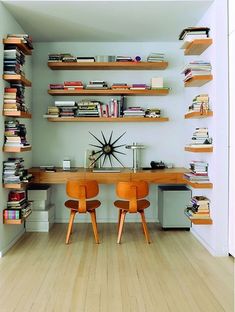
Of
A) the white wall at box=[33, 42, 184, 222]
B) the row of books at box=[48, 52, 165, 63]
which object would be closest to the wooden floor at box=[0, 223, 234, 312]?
the white wall at box=[33, 42, 184, 222]

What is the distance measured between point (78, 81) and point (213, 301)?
139 inches

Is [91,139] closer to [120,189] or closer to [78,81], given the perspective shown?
[78,81]

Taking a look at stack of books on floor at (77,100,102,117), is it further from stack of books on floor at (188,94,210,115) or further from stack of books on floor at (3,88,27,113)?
stack of books on floor at (188,94,210,115)

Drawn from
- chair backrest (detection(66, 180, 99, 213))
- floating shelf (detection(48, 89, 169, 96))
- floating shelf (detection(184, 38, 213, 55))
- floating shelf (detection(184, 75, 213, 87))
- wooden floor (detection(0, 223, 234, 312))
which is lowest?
wooden floor (detection(0, 223, 234, 312))

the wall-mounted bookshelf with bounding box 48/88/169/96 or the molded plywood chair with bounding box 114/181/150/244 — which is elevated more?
the wall-mounted bookshelf with bounding box 48/88/169/96

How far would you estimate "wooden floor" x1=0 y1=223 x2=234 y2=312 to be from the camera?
2598 millimetres

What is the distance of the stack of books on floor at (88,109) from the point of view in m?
4.84

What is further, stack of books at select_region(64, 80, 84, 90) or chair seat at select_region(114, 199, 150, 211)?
stack of books at select_region(64, 80, 84, 90)

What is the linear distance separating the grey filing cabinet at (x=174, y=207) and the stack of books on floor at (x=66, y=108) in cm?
170

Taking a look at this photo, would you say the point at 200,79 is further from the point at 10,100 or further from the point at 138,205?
the point at 10,100

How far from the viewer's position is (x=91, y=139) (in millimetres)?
5180

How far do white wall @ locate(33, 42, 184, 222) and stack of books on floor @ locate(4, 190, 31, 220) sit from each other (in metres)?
1.23

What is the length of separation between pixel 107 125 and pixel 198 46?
1.86 metres

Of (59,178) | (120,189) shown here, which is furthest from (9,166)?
(120,189)
